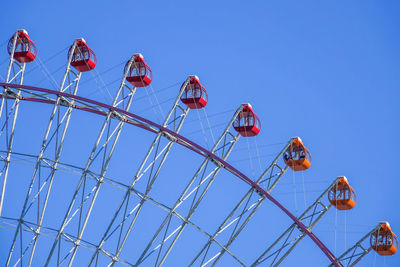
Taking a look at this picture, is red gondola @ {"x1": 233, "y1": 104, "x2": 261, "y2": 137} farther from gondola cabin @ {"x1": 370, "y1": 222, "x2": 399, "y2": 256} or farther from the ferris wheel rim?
gondola cabin @ {"x1": 370, "y1": 222, "x2": 399, "y2": 256}

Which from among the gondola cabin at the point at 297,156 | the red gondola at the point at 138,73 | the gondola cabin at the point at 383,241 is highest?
the red gondola at the point at 138,73

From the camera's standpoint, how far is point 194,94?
3953 cm

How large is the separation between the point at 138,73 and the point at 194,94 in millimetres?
3094

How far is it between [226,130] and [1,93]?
11.5 m

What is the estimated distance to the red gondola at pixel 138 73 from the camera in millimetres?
39844

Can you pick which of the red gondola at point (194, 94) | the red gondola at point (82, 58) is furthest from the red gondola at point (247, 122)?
the red gondola at point (82, 58)

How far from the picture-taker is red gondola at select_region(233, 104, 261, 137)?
3984 cm

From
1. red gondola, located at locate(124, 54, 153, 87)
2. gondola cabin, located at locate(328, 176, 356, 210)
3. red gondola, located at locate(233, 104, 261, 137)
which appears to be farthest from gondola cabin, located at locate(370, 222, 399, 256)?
red gondola, located at locate(124, 54, 153, 87)

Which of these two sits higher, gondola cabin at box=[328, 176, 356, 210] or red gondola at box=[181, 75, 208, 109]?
red gondola at box=[181, 75, 208, 109]

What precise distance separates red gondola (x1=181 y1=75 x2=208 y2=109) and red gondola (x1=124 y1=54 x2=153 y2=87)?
86.1 inches

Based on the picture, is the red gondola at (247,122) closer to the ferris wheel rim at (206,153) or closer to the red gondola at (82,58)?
the ferris wheel rim at (206,153)

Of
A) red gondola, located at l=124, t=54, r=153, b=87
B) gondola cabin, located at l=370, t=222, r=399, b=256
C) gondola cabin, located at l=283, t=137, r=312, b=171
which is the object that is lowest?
gondola cabin, located at l=370, t=222, r=399, b=256

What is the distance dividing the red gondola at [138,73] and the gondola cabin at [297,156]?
8056 millimetres

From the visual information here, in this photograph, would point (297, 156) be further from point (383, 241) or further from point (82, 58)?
point (82, 58)
